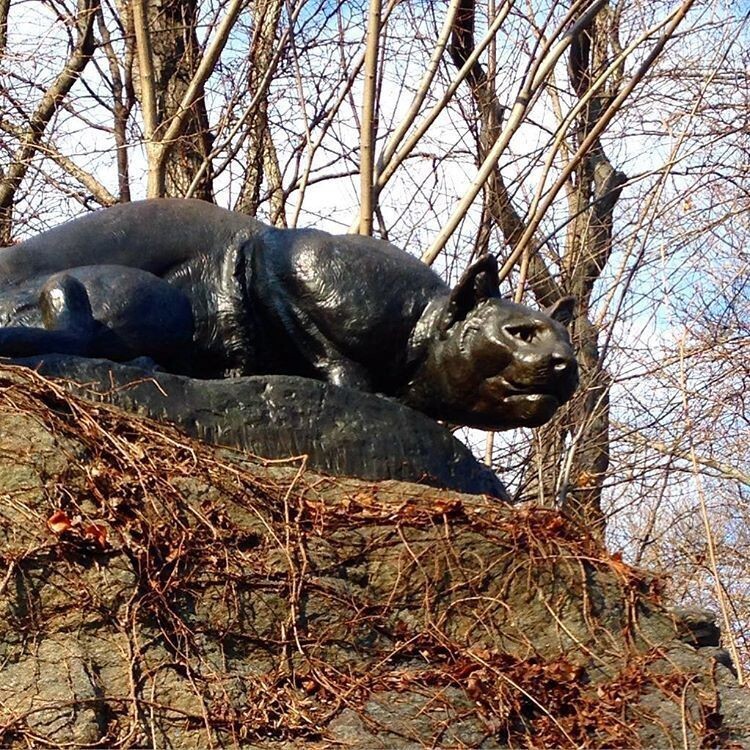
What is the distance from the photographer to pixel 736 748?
12.1 feet

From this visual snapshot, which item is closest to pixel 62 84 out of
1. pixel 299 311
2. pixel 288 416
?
pixel 299 311

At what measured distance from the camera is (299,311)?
4934 millimetres

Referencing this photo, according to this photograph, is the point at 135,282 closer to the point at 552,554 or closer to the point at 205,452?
the point at 205,452

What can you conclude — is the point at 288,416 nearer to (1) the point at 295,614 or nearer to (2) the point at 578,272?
(1) the point at 295,614

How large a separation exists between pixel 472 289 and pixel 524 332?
0.26m

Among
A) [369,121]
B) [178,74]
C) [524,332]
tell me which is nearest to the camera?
[524,332]

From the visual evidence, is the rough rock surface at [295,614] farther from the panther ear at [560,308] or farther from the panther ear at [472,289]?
the panther ear at [560,308]

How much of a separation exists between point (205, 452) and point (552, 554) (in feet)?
3.69

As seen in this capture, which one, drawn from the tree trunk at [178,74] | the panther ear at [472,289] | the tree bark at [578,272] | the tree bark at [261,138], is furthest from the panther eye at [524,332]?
the tree trunk at [178,74]

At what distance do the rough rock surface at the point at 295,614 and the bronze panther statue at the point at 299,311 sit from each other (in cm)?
64

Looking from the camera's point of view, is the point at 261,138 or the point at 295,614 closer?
the point at 295,614

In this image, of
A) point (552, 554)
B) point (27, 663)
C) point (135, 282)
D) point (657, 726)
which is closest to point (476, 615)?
point (552, 554)

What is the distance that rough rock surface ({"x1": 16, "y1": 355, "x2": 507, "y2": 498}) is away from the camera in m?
4.27

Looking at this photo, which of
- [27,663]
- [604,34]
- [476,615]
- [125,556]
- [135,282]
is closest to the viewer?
[27,663]
